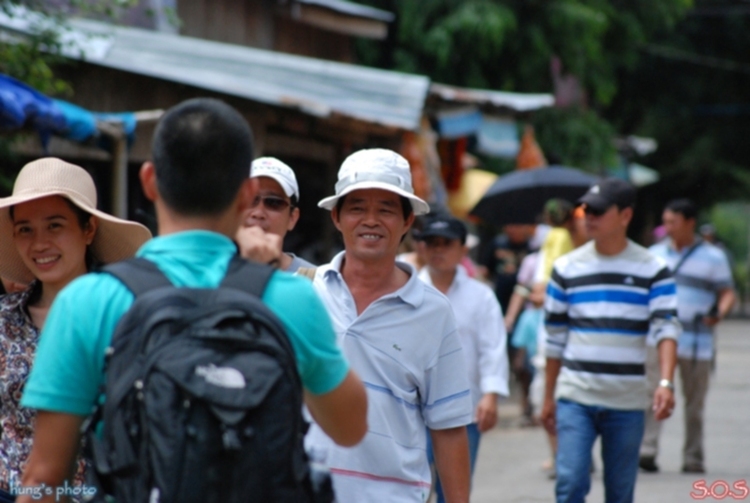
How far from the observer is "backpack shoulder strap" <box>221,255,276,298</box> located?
2553 mm

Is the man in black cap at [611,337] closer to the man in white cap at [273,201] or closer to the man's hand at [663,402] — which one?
the man's hand at [663,402]

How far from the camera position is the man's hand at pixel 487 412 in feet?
21.9

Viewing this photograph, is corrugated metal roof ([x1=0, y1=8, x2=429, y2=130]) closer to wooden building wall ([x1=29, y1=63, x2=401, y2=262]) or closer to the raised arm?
wooden building wall ([x1=29, y1=63, x2=401, y2=262])

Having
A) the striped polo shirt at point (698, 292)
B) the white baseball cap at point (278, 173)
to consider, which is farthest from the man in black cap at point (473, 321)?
the striped polo shirt at point (698, 292)

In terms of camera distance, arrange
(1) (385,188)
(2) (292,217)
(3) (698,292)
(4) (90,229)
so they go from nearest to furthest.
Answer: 1. (4) (90,229)
2. (1) (385,188)
3. (2) (292,217)
4. (3) (698,292)

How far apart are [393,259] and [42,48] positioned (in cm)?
546

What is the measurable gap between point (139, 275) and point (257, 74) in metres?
10.0

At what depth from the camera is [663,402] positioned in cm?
674

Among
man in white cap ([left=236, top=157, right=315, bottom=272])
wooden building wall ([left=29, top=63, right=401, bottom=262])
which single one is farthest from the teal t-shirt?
wooden building wall ([left=29, top=63, right=401, bottom=262])

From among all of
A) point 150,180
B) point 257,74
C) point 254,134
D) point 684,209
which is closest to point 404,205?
point 150,180

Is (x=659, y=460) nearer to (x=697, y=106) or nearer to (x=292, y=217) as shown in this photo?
(x=292, y=217)

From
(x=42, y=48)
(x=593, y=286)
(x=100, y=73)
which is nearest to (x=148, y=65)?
(x=100, y=73)

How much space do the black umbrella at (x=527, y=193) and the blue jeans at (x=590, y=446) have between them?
19.7ft

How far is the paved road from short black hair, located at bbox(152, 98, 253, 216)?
6.66 meters
